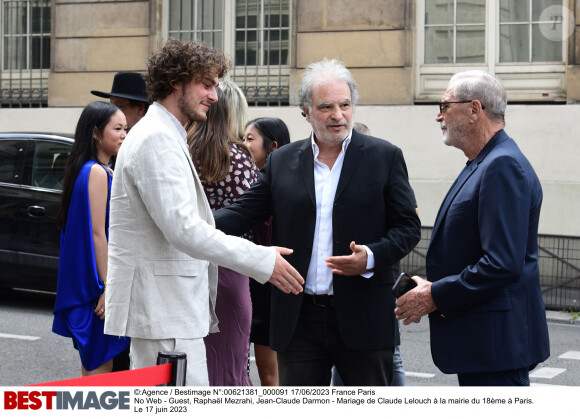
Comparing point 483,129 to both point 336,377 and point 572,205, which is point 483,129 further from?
point 572,205

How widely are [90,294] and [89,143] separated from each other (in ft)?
2.74

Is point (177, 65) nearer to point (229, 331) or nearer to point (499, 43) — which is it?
point (229, 331)

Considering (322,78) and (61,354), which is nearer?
(322,78)

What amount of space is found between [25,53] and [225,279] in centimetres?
1281

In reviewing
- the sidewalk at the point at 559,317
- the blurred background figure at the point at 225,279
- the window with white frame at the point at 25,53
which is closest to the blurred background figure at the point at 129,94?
the blurred background figure at the point at 225,279

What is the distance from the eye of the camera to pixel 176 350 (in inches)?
135

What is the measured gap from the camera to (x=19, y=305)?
10.2 meters

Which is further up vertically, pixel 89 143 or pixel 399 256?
pixel 89 143

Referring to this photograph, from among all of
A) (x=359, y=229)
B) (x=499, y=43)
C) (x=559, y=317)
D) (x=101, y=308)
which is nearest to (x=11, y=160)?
(x=101, y=308)

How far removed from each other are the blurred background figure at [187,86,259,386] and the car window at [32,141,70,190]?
4883mm

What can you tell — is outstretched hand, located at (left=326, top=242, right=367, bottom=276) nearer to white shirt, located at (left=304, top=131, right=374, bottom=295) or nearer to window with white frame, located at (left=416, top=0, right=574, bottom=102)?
white shirt, located at (left=304, top=131, right=374, bottom=295)

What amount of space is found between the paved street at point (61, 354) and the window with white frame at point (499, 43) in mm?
4510

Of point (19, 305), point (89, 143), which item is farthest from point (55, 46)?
point (89, 143)

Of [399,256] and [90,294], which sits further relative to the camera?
[90,294]
